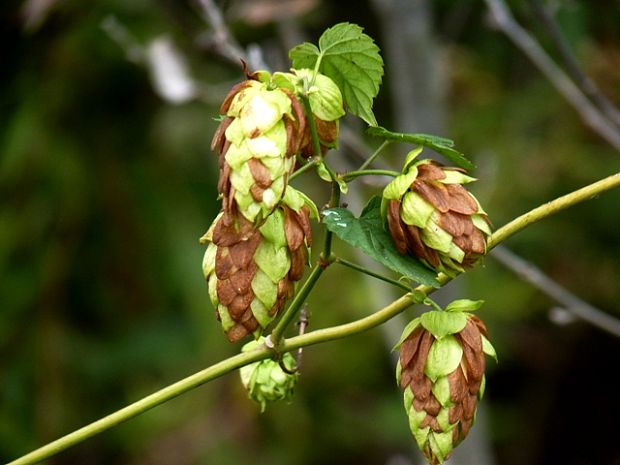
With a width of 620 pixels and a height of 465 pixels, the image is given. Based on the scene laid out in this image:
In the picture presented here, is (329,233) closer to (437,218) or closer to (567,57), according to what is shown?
(437,218)

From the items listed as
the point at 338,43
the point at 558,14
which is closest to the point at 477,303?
the point at 338,43

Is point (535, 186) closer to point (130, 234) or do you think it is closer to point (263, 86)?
point (130, 234)

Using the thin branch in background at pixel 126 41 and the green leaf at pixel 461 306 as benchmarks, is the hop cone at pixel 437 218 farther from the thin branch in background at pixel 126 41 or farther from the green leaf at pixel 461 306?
the thin branch in background at pixel 126 41

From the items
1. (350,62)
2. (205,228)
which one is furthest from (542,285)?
(205,228)

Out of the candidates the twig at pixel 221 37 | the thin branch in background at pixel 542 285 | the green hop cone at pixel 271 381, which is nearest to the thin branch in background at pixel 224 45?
the twig at pixel 221 37

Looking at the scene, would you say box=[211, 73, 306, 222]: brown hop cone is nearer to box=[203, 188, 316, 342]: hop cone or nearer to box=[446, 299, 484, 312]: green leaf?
box=[203, 188, 316, 342]: hop cone

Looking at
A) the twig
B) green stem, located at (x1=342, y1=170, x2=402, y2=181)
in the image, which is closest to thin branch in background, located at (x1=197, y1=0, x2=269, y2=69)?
the twig
